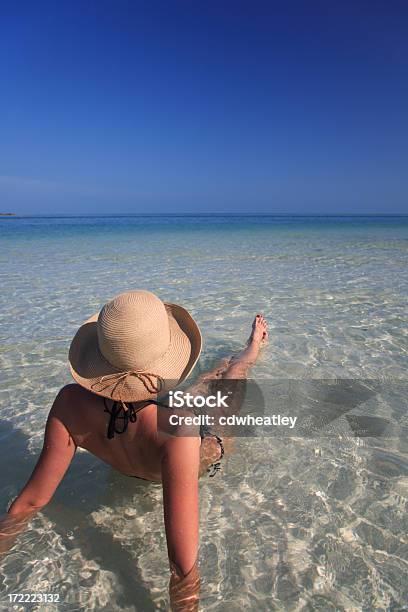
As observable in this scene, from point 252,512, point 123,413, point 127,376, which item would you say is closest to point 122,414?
point 123,413

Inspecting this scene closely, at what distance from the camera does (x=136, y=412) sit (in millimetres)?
1876

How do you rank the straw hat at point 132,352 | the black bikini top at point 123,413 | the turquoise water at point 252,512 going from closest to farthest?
the straw hat at point 132,352 < the black bikini top at point 123,413 < the turquoise water at point 252,512

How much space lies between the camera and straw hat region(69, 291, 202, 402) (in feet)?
5.43

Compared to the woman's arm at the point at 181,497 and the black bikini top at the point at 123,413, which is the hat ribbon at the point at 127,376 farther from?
the woman's arm at the point at 181,497

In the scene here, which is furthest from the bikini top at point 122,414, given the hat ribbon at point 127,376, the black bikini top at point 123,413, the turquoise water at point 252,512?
the turquoise water at point 252,512

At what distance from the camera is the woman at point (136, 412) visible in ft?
5.53

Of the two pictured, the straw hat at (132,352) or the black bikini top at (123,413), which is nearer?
the straw hat at (132,352)

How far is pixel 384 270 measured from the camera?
1042 centimetres

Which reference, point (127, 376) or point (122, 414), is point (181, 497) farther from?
point (127, 376)

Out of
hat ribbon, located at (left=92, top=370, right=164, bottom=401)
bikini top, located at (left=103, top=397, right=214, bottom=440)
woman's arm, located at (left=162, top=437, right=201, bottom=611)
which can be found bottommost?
woman's arm, located at (left=162, top=437, right=201, bottom=611)

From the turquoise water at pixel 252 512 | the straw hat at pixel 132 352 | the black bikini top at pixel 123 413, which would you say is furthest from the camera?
the turquoise water at pixel 252 512

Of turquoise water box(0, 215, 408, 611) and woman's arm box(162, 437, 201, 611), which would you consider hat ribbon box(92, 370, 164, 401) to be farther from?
turquoise water box(0, 215, 408, 611)

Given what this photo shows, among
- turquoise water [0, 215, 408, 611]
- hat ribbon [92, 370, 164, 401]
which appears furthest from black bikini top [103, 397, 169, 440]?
turquoise water [0, 215, 408, 611]

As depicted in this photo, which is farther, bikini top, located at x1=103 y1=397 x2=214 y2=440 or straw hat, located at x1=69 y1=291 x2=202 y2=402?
bikini top, located at x1=103 y1=397 x2=214 y2=440
